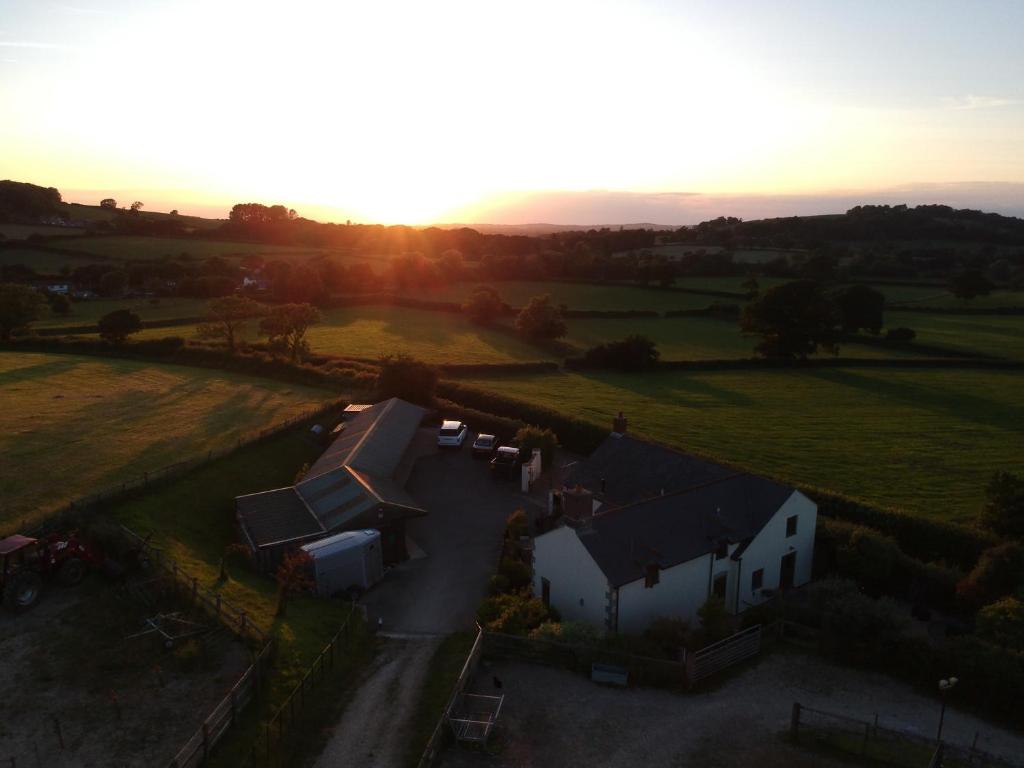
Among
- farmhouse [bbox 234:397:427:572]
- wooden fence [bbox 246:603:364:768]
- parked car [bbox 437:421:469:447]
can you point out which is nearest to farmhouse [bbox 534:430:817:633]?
farmhouse [bbox 234:397:427:572]

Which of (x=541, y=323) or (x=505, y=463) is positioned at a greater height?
(x=541, y=323)

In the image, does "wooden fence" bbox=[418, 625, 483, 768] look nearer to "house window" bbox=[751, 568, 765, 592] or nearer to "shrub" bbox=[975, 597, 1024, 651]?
"house window" bbox=[751, 568, 765, 592]

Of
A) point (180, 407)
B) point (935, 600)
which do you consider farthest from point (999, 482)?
point (180, 407)

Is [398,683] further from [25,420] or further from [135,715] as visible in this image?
[25,420]

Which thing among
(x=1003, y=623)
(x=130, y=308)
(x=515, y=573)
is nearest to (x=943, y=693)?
(x=1003, y=623)

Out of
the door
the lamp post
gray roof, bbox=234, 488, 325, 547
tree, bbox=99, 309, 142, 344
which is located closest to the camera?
the lamp post

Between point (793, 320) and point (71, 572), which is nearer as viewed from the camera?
point (71, 572)

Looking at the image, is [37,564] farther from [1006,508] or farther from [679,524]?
[1006,508]
